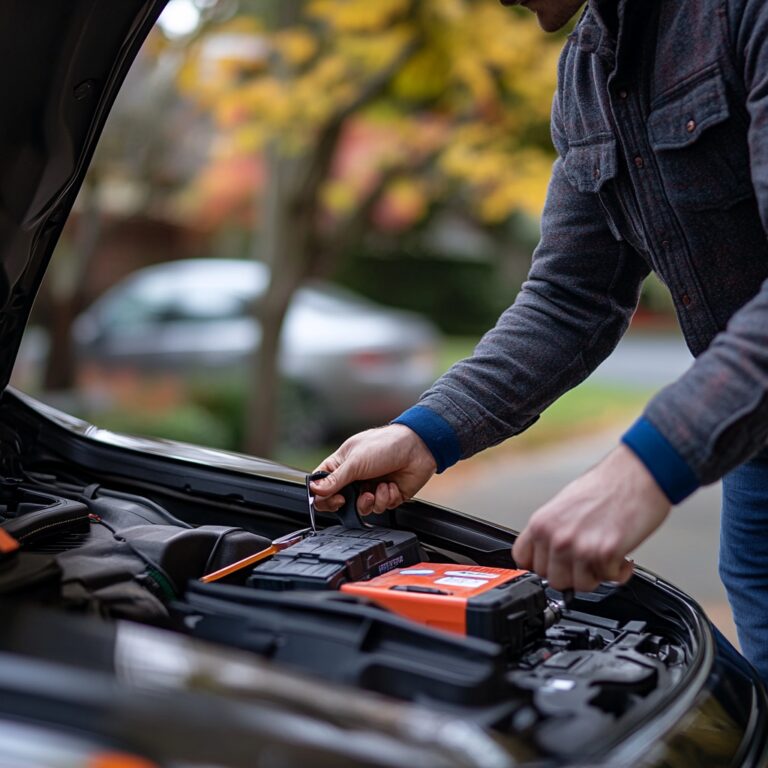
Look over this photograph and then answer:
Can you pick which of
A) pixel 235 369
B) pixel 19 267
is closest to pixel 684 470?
pixel 19 267

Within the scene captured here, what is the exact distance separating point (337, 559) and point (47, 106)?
100cm

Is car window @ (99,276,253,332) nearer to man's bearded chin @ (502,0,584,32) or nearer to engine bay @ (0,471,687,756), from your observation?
engine bay @ (0,471,687,756)

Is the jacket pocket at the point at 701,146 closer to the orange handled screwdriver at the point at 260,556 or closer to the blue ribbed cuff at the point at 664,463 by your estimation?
the blue ribbed cuff at the point at 664,463

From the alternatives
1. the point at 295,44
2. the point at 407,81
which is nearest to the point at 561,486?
the point at 407,81

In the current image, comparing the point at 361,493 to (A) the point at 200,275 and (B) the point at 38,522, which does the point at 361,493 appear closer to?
(B) the point at 38,522

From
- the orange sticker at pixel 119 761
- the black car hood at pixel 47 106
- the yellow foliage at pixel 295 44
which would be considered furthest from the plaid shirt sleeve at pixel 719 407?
the yellow foliage at pixel 295 44

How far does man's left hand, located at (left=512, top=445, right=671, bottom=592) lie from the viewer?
1.49m

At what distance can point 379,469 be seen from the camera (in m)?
2.11

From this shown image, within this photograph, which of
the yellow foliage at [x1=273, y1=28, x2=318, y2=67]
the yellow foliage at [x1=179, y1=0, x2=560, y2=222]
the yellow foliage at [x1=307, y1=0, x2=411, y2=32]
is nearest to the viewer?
the yellow foliage at [x1=307, y1=0, x2=411, y2=32]

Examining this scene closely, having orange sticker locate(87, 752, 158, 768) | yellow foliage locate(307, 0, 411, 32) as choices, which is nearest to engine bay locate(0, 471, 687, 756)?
orange sticker locate(87, 752, 158, 768)

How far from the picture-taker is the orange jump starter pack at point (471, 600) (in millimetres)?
1646

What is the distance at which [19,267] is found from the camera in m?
2.19

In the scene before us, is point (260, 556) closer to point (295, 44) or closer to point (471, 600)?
point (471, 600)

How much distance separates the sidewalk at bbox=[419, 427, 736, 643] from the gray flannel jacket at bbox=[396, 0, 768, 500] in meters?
2.69
